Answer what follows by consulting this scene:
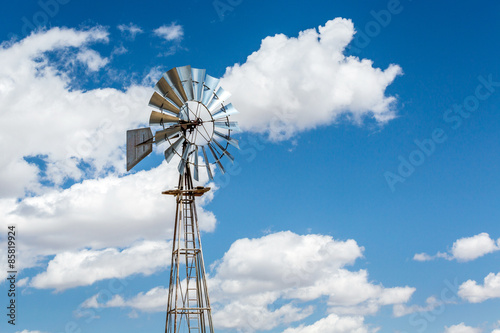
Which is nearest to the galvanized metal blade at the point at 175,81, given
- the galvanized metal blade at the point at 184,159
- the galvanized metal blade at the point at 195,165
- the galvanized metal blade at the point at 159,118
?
the galvanized metal blade at the point at 159,118

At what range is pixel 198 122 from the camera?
1068 inches

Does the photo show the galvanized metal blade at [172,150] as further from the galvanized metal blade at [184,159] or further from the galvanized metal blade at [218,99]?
the galvanized metal blade at [218,99]

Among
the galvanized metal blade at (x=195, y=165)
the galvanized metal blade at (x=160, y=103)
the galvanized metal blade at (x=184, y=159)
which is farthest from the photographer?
the galvanized metal blade at (x=195, y=165)

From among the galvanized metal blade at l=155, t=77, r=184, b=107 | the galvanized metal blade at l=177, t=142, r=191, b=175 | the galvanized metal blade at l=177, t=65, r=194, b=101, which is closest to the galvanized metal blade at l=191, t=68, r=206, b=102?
the galvanized metal blade at l=177, t=65, r=194, b=101


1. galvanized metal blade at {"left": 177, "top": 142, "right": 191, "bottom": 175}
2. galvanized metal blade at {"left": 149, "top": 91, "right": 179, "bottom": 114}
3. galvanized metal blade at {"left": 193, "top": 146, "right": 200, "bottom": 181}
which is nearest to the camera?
galvanized metal blade at {"left": 149, "top": 91, "right": 179, "bottom": 114}

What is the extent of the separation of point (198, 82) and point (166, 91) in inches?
61.4

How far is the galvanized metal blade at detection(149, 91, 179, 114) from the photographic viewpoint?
26.0 metres

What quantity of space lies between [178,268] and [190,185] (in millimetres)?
3504

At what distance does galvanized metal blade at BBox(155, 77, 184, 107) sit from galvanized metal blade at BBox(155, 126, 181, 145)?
107 cm

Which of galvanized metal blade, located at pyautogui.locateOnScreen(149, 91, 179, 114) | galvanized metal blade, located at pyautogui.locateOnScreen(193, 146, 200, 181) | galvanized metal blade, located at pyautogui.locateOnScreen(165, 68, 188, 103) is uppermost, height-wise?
galvanized metal blade, located at pyautogui.locateOnScreen(165, 68, 188, 103)

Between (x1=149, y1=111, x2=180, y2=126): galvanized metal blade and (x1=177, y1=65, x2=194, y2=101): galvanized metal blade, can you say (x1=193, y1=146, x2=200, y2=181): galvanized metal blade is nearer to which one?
(x1=149, y1=111, x2=180, y2=126): galvanized metal blade

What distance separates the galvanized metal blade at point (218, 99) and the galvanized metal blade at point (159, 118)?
1.89 meters

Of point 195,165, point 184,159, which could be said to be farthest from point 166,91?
point 195,165

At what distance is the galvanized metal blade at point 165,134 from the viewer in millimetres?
26438
